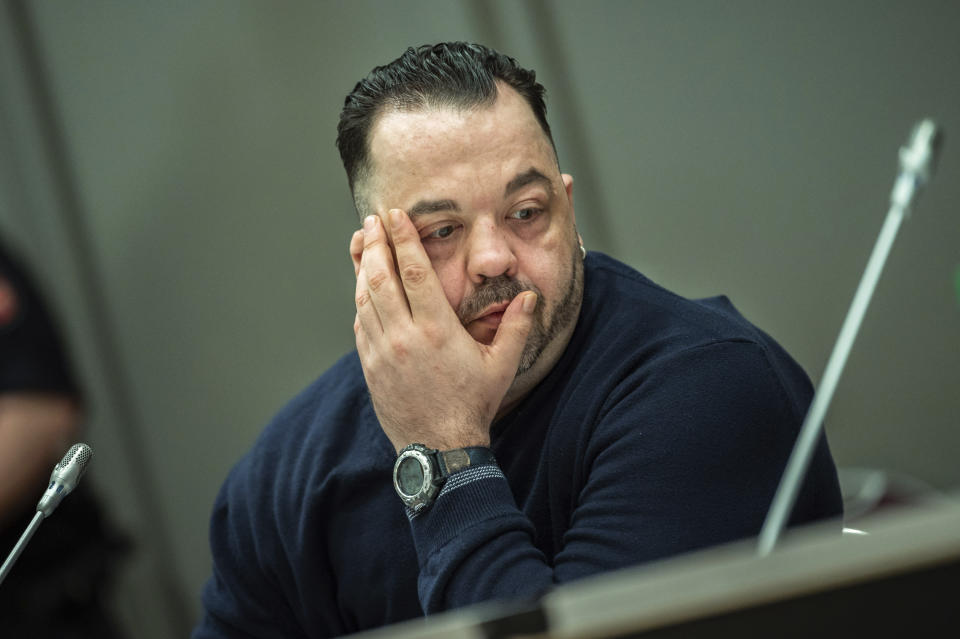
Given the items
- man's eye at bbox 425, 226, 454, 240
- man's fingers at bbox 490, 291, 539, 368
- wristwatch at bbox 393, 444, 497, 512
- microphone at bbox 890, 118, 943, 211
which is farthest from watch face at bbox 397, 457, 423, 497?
microphone at bbox 890, 118, 943, 211

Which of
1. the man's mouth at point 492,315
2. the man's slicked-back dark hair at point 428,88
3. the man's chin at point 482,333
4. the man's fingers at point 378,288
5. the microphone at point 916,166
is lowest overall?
the man's chin at point 482,333

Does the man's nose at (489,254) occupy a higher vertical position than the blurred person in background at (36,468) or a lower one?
higher

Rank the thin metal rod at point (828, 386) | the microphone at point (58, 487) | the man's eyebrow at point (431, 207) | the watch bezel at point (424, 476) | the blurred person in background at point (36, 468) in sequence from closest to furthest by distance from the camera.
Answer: the thin metal rod at point (828, 386) → the microphone at point (58, 487) → the watch bezel at point (424, 476) → the man's eyebrow at point (431, 207) → the blurred person in background at point (36, 468)

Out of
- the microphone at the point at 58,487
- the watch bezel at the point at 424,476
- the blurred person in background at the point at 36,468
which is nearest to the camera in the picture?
the microphone at the point at 58,487

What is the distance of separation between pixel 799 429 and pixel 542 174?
45 cm

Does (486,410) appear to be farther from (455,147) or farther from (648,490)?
(455,147)

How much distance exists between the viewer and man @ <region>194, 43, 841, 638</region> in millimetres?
1130

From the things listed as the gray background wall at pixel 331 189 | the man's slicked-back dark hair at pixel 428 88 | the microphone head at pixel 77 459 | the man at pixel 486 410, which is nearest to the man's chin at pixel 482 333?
the man at pixel 486 410

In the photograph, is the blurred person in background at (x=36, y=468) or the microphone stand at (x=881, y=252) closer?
the microphone stand at (x=881, y=252)

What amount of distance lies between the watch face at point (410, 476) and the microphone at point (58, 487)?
1.13 ft

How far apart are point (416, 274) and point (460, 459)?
0.76ft

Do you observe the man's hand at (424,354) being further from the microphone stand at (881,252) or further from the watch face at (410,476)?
the microphone stand at (881,252)

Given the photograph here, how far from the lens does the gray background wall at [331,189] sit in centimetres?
229

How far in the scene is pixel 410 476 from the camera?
1.19 metres
